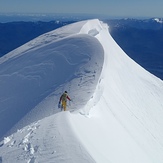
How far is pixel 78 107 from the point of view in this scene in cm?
→ 1698

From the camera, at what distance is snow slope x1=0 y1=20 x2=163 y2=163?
11422 millimetres

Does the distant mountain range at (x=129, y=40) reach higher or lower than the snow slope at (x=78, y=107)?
higher

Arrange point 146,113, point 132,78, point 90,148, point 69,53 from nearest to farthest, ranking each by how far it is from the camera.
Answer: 1. point 90,148
2. point 146,113
3. point 69,53
4. point 132,78

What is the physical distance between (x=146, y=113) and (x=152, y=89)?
23.6ft

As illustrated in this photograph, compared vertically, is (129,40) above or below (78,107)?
above

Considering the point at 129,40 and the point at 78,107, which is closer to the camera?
the point at 78,107

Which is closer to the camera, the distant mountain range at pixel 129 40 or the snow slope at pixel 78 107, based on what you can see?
the snow slope at pixel 78 107

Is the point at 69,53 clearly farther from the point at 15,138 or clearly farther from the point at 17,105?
the point at 15,138

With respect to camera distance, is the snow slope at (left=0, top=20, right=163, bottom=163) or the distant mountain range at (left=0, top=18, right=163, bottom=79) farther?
the distant mountain range at (left=0, top=18, right=163, bottom=79)

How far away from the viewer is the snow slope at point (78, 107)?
11.4 m

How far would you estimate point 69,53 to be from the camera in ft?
91.7

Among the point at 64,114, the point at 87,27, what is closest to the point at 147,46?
the point at 87,27

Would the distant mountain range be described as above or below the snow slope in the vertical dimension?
above

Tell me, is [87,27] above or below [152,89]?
above
